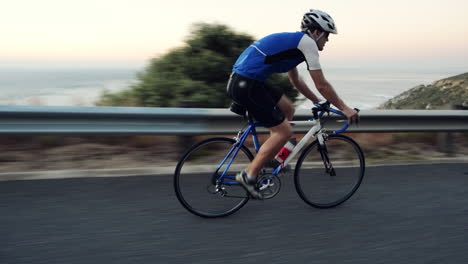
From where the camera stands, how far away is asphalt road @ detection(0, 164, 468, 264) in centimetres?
Result: 355

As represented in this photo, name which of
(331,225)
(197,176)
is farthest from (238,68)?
(331,225)

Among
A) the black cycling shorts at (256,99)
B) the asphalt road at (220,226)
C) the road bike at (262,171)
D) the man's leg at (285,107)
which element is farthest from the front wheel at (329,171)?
the black cycling shorts at (256,99)

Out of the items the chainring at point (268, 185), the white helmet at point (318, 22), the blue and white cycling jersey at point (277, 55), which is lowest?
the chainring at point (268, 185)

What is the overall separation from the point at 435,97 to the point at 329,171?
14.7 feet

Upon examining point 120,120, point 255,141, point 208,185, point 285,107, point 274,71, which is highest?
point 274,71

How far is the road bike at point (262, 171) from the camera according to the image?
14.5 feet

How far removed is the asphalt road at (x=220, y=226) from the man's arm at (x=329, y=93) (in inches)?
39.5

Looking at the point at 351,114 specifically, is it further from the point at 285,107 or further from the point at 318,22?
the point at 318,22

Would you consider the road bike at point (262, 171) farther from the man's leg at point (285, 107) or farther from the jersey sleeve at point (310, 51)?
the jersey sleeve at point (310, 51)

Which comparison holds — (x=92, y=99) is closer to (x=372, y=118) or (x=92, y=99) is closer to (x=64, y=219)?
(x=64, y=219)

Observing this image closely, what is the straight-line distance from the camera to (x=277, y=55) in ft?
13.3

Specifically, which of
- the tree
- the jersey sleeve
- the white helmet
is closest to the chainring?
the jersey sleeve

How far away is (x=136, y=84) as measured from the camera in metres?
8.22

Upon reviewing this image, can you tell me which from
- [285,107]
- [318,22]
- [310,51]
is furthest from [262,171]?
[318,22]
